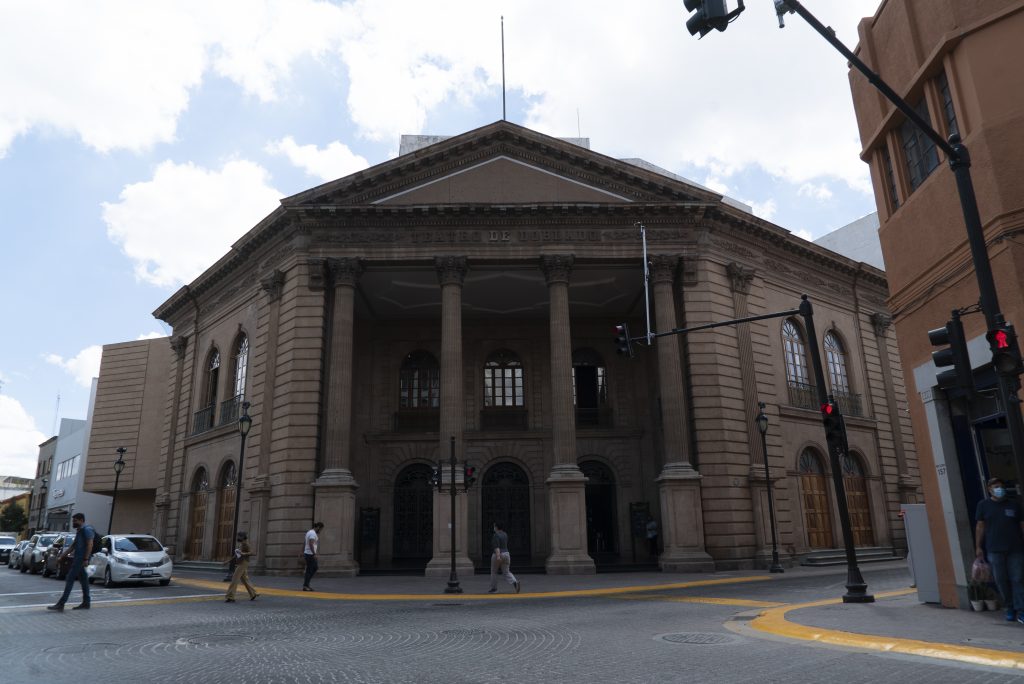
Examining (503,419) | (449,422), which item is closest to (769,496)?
(503,419)

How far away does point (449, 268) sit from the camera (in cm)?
2484

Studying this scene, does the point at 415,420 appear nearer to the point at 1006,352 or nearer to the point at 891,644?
the point at 891,644

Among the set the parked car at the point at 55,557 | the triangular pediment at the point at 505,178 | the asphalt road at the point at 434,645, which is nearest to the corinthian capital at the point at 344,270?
the triangular pediment at the point at 505,178

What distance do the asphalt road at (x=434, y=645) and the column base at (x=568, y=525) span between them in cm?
622

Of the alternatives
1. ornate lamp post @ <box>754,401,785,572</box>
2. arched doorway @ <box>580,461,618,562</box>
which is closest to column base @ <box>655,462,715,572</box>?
ornate lamp post @ <box>754,401,785,572</box>

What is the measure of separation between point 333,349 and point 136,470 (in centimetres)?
2211

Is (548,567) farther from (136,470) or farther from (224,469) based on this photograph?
(136,470)

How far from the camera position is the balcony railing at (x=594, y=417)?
3016 centimetres

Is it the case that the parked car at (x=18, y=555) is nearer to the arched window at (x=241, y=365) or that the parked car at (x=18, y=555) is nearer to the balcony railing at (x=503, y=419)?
the arched window at (x=241, y=365)

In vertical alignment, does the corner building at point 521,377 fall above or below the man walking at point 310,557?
above

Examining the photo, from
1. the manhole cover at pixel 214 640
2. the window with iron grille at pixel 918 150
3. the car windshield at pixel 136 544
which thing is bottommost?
the manhole cover at pixel 214 640

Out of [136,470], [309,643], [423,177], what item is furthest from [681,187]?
[136,470]

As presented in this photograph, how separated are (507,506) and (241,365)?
1257cm

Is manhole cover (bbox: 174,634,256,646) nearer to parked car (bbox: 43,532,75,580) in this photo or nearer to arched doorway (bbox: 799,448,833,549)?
parked car (bbox: 43,532,75,580)
